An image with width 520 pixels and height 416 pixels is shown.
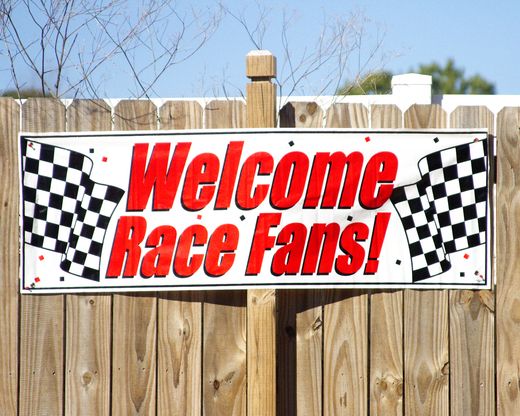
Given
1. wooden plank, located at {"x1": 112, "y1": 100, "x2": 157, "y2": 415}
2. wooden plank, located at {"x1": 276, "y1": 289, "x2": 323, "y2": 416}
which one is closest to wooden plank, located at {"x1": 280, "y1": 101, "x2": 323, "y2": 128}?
wooden plank, located at {"x1": 276, "y1": 289, "x2": 323, "y2": 416}

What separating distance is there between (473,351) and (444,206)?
28.0 inches

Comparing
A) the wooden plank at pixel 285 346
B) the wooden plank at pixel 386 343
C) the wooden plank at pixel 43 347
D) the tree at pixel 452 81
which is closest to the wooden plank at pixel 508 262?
the wooden plank at pixel 386 343

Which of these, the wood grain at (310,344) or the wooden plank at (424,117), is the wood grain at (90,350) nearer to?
the wood grain at (310,344)

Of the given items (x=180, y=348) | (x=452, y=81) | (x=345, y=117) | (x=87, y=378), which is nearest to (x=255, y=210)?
(x=345, y=117)

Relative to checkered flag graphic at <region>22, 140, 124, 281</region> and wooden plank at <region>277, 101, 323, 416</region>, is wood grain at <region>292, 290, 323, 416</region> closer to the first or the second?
wooden plank at <region>277, 101, 323, 416</region>

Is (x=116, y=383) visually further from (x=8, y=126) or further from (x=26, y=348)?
(x=8, y=126)

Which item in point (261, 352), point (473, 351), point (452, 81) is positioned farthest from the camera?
point (452, 81)

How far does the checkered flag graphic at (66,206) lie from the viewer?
3373 millimetres

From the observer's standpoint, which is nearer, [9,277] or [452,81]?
[9,277]

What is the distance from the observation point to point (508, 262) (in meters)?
3.41

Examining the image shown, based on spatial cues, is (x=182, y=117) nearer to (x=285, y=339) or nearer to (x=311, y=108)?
(x=311, y=108)

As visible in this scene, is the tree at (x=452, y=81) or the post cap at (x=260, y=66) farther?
the tree at (x=452, y=81)

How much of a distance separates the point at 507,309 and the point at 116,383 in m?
1.91

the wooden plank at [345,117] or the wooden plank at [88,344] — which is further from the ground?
the wooden plank at [345,117]
